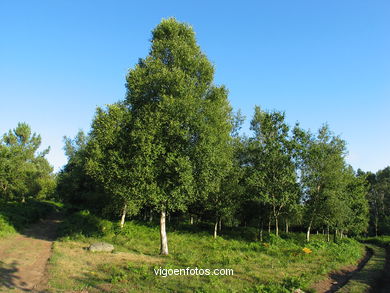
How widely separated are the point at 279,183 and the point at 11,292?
29.0 m

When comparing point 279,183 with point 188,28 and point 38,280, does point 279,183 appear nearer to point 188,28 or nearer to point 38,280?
point 188,28

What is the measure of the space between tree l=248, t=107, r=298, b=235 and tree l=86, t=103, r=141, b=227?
54.7ft

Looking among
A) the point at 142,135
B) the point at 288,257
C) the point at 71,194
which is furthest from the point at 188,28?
the point at 71,194

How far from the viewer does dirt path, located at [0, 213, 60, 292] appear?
505 inches

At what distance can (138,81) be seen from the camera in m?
23.9

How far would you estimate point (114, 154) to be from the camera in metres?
22.9

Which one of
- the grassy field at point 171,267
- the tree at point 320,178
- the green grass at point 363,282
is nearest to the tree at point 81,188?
the grassy field at point 171,267

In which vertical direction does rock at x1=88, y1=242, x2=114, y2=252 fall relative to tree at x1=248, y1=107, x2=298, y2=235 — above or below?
below

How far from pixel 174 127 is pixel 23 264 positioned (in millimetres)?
14082

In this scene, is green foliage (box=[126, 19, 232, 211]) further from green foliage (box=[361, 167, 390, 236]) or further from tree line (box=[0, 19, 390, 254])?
green foliage (box=[361, 167, 390, 236])

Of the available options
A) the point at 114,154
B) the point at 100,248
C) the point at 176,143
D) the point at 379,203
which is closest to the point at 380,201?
the point at 379,203

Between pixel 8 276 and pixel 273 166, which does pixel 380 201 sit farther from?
pixel 8 276

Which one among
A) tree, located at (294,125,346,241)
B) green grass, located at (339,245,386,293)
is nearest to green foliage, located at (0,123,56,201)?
tree, located at (294,125,346,241)

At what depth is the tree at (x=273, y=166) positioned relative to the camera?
33.0 metres
